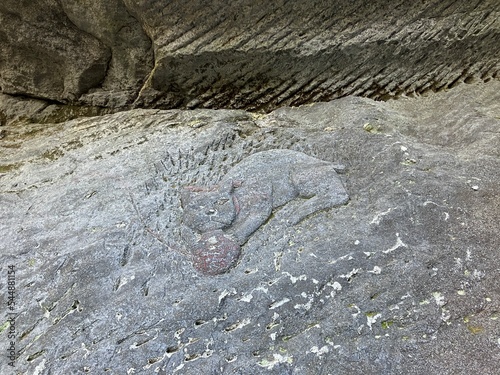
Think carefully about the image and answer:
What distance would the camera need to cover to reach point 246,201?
1704 mm

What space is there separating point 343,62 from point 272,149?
68 cm

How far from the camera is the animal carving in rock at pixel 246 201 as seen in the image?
5.09 feet

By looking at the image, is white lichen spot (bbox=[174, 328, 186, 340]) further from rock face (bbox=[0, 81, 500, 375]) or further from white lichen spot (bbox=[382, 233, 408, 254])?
white lichen spot (bbox=[382, 233, 408, 254])

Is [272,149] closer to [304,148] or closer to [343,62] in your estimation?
[304,148]

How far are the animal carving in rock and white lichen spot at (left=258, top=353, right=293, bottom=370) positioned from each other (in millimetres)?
338

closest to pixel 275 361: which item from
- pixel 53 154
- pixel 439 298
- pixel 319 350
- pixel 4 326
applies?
pixel 319 350

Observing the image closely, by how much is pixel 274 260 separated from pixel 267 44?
1.18 metres

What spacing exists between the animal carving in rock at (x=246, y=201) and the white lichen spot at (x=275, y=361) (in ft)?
1.11

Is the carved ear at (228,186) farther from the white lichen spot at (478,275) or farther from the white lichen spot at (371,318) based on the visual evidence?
the white lichen spot at (478,275)

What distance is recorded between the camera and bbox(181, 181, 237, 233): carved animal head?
1636 millimetres

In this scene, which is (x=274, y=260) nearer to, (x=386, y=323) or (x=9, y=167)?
(x=386, y=323)

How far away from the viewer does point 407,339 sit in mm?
1257

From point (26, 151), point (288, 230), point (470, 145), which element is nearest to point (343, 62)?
point (470, 145)

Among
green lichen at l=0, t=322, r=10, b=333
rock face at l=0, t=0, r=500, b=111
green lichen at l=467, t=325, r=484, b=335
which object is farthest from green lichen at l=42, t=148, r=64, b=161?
green lichen at l=467, t=325, r=484, b=335
